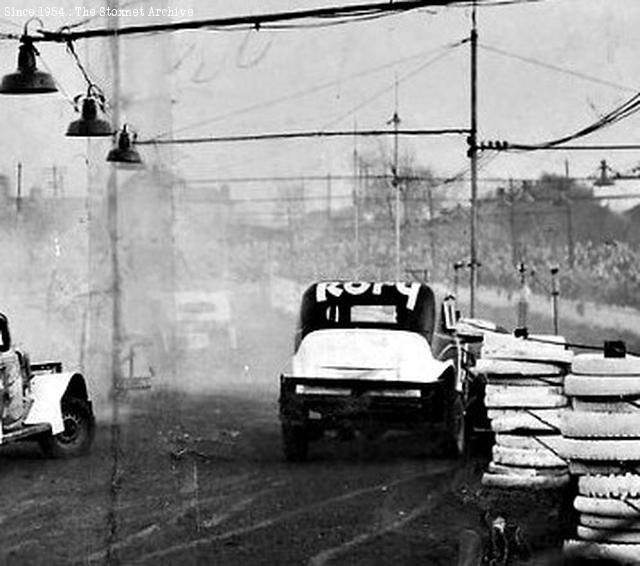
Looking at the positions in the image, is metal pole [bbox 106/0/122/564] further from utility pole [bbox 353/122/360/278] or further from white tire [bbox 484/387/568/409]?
white tire [bbox 484/387/568/409]

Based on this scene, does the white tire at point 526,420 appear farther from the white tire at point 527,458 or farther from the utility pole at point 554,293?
the utility pole at point 554,293

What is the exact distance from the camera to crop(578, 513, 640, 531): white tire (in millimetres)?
6809

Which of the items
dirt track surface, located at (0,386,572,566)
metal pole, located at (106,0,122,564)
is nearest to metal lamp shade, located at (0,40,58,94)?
dirt track surface, located at (0,386,572,566)

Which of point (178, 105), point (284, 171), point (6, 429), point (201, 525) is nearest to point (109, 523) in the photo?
point (201, 525)

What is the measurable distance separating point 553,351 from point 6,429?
5.55 m

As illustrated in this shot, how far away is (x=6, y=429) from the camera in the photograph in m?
11.6

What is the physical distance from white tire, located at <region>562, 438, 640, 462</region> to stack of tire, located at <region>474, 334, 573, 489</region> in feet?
5.81

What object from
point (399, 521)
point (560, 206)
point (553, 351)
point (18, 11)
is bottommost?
point (399, 521)

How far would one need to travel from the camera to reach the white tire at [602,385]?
275 inches

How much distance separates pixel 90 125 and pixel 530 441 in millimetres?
4432

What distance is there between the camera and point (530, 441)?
9.05 metres

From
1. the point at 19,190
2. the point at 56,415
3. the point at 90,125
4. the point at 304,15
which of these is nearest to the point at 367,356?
the point at 56,415

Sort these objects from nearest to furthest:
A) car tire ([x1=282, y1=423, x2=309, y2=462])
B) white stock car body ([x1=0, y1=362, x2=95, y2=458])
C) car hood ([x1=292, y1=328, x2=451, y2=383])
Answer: car tire ([x1=282, y1=423, x2=309, y2=462]) < car hood ([x1=292, y1=328, x2=451, y2=383]) < white stock car body ([x1=0, y1=362, x2=95, y2=458])

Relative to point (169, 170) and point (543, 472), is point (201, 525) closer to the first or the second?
point (543, 472)
